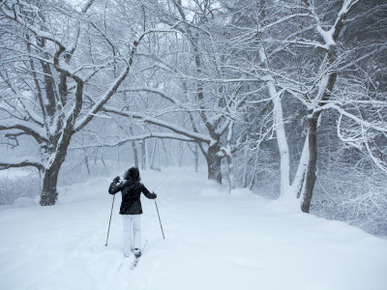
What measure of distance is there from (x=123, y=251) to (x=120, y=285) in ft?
4.28

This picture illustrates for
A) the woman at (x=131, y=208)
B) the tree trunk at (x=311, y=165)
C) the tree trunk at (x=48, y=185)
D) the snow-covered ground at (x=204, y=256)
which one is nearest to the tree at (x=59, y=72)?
the tree trunk at (x=48, y=185)

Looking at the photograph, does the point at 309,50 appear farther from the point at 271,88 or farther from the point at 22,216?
the point at 22,216

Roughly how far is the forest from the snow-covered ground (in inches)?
102

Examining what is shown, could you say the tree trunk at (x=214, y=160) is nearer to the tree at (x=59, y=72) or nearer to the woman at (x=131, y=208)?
the tree at (x=59, y=72)

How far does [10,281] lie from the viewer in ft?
11.3

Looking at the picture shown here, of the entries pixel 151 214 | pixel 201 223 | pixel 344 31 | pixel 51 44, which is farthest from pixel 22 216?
pixel 344 31

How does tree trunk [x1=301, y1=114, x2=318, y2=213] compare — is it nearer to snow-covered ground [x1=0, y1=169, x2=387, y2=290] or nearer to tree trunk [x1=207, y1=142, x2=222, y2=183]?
snow-covered ground [x1=0, y1=169, x2=387, y2=290]

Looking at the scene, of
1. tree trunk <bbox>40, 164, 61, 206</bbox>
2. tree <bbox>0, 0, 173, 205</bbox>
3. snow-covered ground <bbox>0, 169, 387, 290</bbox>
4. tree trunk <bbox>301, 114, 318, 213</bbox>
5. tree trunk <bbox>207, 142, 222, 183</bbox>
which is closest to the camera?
snow-covered ground <bbox>0, 169, 387, 290</bbox>

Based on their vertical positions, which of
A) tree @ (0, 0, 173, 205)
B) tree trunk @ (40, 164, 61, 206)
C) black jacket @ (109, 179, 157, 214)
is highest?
tree @ (0, 0, 173, 205)

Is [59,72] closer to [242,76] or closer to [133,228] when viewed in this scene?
[242,76]

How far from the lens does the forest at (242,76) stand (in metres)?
7.12

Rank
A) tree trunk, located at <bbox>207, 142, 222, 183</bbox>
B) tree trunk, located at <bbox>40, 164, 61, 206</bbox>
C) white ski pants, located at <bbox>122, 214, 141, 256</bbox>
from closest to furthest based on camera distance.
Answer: white ski pants, located at <bbox>122, 214, 141, 256</bbox> < tree trunk, located at <bbox>40, 164, 61, 206</bbox> < tree trunk, located at <bbox>207, 142, 222, 183</bbox>

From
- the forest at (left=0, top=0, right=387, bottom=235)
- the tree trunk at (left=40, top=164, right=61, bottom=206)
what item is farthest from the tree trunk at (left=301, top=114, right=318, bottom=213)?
the tree trunk at (left=40, top=164, right=61, bottom=206)

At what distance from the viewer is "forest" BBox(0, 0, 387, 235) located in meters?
7.12
